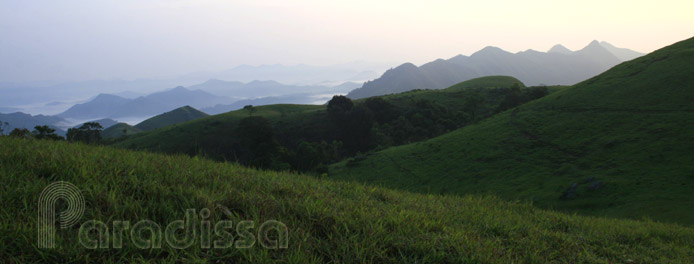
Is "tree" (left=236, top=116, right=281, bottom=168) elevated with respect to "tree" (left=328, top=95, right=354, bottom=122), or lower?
lower

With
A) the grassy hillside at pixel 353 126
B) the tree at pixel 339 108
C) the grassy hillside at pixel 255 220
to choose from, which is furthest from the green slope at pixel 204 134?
the grassy hillside at pixel 255 220

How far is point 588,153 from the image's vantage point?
3697 cm

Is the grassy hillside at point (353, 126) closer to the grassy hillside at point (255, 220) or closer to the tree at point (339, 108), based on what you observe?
the tree at point (339, 108)

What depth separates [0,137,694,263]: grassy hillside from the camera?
10.2 ft

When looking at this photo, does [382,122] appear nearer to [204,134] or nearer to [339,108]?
[339,108]

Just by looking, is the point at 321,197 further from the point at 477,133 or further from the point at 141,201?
the point at 477,133

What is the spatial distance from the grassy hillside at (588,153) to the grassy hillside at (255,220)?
13373 millimetres

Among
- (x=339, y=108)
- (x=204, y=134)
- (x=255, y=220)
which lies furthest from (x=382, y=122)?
(x=255, y=220)

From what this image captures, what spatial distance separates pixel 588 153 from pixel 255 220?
43.2 m

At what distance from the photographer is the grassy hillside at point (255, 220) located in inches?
123

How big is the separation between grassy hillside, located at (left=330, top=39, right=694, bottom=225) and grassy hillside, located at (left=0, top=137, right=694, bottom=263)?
13373mm

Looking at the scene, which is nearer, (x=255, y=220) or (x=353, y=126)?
(x=255, y=220)

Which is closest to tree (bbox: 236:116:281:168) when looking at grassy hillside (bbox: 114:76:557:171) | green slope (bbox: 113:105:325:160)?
grassy hillside (bbox: 114:76:557:171)

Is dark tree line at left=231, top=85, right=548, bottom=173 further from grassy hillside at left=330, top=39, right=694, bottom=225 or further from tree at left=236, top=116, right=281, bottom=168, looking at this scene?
grassy hillside at left=330, top=39, right=694, bottom=225
